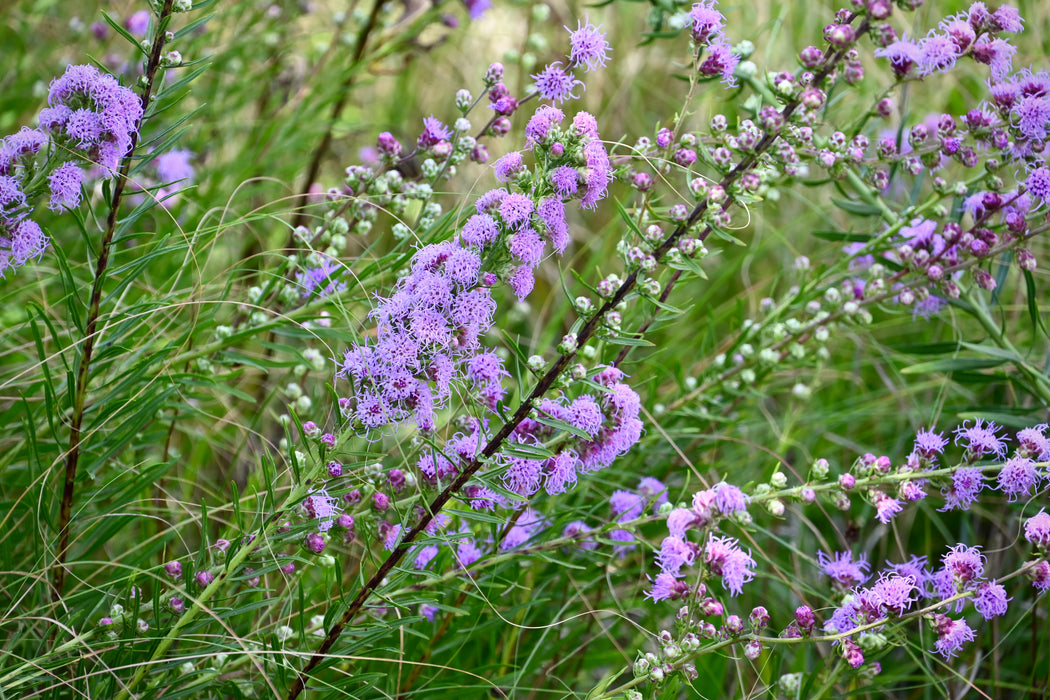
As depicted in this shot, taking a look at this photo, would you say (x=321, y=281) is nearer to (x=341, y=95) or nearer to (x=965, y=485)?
(x=341, y=95)

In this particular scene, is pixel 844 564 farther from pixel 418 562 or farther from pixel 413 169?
pixel 413 169

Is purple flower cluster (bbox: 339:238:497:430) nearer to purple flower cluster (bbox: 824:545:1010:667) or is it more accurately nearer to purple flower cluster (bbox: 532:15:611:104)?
purple flower cluster (bbox: 532:15:611:104)

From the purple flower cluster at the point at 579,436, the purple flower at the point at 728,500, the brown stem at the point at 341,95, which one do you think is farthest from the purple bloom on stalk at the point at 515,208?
the brown stem at the point at 341,95

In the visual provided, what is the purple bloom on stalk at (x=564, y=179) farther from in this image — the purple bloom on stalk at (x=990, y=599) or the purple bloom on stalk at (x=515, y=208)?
the purple bloom on stalk at (x=990, y=599)

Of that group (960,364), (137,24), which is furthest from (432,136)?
(137,24)

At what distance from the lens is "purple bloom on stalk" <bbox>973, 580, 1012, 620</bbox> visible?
4.94 ft

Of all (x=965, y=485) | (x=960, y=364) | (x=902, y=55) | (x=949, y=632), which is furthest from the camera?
(x=960, y=364)

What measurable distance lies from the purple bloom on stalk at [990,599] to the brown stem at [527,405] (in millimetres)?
837

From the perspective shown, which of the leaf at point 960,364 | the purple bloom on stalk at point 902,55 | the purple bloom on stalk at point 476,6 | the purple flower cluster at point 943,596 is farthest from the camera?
the purple bloom on stalk at point 476,6

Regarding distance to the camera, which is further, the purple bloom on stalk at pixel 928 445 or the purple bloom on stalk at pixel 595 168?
the purple bloom on stalk at pixel 928 445

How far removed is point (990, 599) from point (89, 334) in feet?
5.69

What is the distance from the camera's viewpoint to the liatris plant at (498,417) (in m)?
1.36

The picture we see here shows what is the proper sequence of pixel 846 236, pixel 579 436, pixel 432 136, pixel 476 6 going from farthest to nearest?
pixel 476 6 → pixel 846 236 → pixel 432 136 → pixel 579 436

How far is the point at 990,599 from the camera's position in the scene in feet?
5.03
